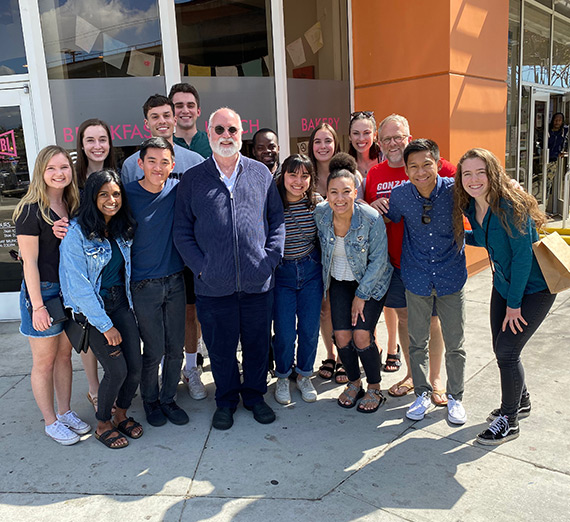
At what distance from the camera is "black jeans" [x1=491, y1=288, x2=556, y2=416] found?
2.90m

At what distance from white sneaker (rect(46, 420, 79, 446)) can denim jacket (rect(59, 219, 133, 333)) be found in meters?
0.81

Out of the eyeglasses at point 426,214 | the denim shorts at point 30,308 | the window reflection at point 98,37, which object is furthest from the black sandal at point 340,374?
the window reflection at point 98,37

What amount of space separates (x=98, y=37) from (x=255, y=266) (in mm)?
3529

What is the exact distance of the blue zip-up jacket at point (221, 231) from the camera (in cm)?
313

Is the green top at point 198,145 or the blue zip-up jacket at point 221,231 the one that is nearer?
the blue zip-up jacket at point 221,231

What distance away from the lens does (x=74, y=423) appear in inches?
133

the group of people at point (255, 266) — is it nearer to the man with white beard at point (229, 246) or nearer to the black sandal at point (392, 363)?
the man with white beard at point (229, 246)

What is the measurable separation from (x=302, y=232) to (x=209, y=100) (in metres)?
2.67

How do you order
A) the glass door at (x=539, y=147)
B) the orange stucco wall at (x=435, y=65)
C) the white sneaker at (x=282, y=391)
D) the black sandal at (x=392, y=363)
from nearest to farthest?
the white sneaker at (x=282, y=391) < the black sandal at (x=392, y=363) < the orange stucco wall at (x=435, y=65) < the glass door at (x=539, y=147)

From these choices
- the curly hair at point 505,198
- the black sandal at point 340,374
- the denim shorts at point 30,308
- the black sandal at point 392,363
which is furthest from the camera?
the black sandal at point 392,363

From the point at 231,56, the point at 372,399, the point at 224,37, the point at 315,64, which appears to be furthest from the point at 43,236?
the point at 315,64

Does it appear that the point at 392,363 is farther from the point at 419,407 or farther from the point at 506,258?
the point at 506,258

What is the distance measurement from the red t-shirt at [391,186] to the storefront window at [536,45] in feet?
21.1

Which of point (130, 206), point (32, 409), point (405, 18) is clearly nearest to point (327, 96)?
point (405, 18)
